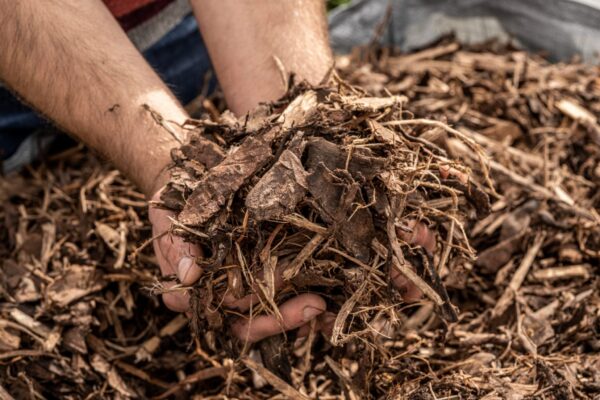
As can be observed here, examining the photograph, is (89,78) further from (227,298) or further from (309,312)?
(309,312)

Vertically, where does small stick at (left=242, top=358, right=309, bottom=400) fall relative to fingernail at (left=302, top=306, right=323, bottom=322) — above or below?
below

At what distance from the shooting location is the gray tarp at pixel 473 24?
303 centimetres

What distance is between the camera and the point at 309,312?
163 cm

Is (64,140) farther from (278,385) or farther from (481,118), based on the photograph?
(481,118)

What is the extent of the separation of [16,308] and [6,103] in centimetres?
104

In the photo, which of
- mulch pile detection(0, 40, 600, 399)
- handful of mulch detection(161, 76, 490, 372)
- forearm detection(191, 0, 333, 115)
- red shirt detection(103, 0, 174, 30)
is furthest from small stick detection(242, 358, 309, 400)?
red shirt detection(103, 0, 174, 30)

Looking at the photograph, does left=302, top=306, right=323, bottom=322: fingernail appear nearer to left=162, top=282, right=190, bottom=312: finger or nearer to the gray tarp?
left=162, top=282, right=190, bottom=312: finger

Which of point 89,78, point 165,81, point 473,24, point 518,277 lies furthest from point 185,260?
point 473,24

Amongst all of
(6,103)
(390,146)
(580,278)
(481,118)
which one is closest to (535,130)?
(481,118)

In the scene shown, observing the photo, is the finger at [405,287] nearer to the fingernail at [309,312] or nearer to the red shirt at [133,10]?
the fingernail at [309,312]

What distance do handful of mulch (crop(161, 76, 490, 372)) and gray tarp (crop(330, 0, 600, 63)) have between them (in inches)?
67.9


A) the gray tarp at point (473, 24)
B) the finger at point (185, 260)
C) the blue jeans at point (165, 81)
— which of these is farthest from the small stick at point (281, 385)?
the gray tarp at point (473, 24)

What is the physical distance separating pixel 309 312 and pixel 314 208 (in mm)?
283

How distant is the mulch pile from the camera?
1546 mm
